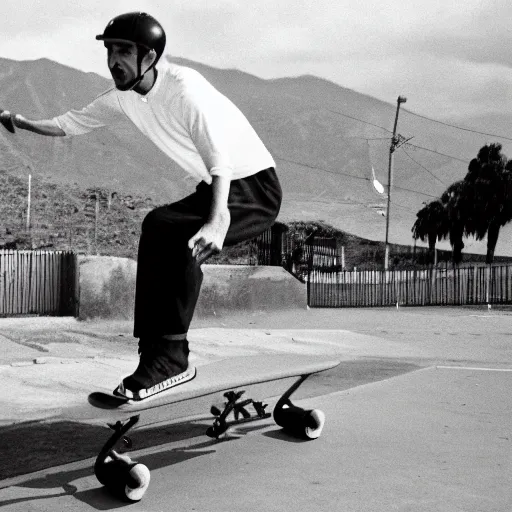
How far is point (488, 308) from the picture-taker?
88.9 feet

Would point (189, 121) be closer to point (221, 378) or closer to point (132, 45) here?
point (132, 45)

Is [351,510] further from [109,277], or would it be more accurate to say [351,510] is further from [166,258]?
[109,277]

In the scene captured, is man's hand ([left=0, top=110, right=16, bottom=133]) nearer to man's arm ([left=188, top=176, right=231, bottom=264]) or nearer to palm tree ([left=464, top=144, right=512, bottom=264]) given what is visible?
man's arm ([left=188, top=176, right=231, bottom=264])

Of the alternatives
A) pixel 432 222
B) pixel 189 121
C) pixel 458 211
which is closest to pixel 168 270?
pixel 189 121

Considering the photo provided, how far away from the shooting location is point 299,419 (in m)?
4.99

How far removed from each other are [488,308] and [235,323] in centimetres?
1413

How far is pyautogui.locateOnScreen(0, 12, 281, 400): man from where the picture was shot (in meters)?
3.77

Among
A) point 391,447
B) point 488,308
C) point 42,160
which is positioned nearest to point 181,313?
point 391,447

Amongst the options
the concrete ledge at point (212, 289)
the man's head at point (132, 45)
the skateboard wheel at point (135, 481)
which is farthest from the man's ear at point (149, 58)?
the concrete ledge at point (212, 289)

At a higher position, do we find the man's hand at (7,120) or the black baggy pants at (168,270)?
the man's hand at (7,120)

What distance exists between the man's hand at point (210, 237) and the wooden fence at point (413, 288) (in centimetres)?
2565

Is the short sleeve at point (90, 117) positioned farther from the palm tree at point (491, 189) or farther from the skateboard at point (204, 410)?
the palm tree at point (491, 189)

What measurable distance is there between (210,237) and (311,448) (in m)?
A: 1.62

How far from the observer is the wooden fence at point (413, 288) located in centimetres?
2941
